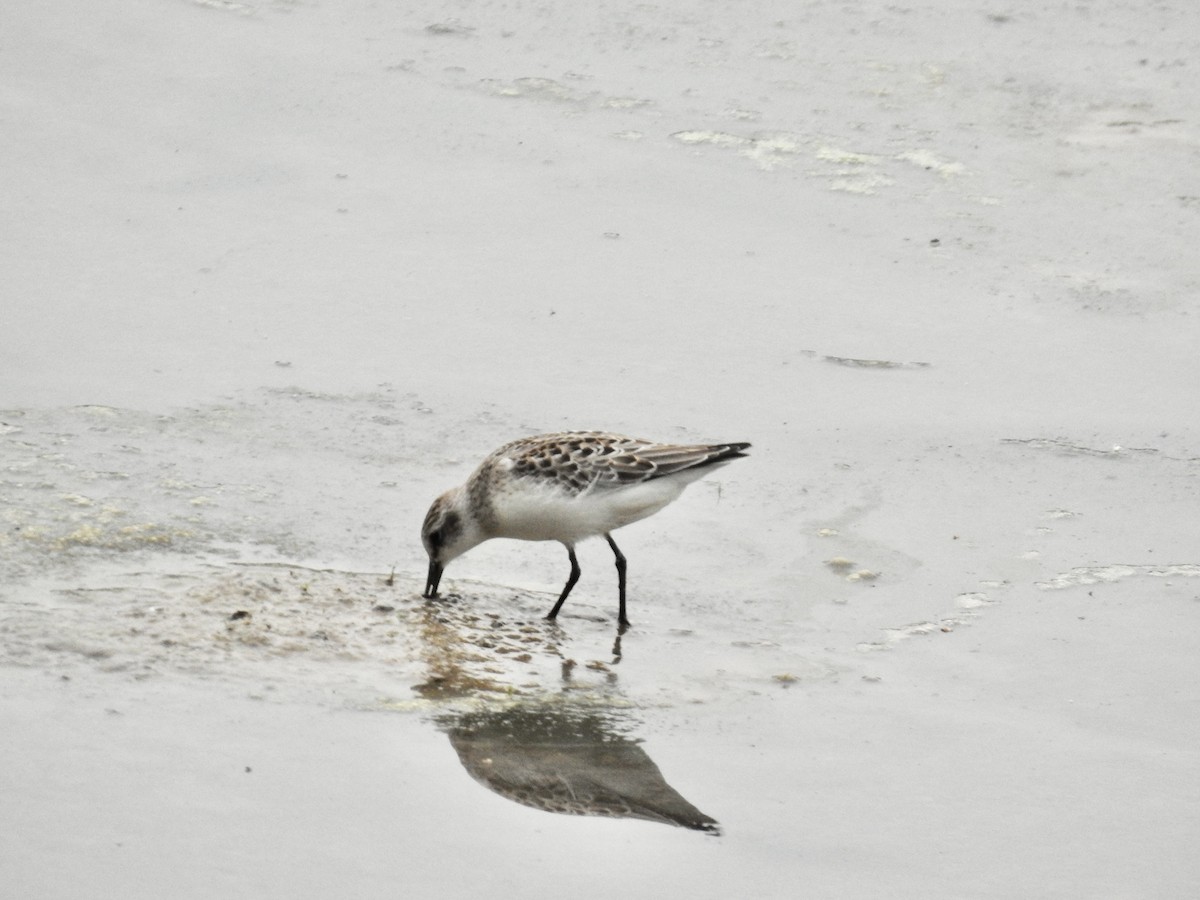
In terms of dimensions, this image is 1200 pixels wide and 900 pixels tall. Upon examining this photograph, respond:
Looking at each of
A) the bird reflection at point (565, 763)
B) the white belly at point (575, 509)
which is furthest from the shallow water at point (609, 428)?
the white belly at point (575, 509)

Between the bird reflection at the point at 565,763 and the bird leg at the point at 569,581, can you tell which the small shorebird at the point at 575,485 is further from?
the bird reflection at the point at 565,763

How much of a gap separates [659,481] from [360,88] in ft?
17.5

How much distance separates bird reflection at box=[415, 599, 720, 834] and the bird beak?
0.09 meters

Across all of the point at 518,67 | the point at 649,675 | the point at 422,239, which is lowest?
the point at 649,675

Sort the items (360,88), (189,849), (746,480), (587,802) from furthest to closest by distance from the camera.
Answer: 1. (360,88)
2. (746,480)
3. (587,802)
4. (189,849)

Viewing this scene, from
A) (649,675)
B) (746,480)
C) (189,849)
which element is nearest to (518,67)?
(746,480)

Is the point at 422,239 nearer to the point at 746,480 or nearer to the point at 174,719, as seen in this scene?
the point at 746,480

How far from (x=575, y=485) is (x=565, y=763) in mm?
1748

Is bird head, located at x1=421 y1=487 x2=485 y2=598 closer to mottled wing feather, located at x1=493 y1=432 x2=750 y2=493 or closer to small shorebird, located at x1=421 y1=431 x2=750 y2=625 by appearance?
small shorebird, located at x1=421 y1=431 x2=750 y2=625

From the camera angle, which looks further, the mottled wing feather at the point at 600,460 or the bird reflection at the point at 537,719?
the mottled wing feather at the point at 600,460

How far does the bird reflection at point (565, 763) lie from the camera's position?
4863mm

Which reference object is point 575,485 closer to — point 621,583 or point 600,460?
point 600,460

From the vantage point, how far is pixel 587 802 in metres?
4.89

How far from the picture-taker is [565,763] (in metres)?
5.12
